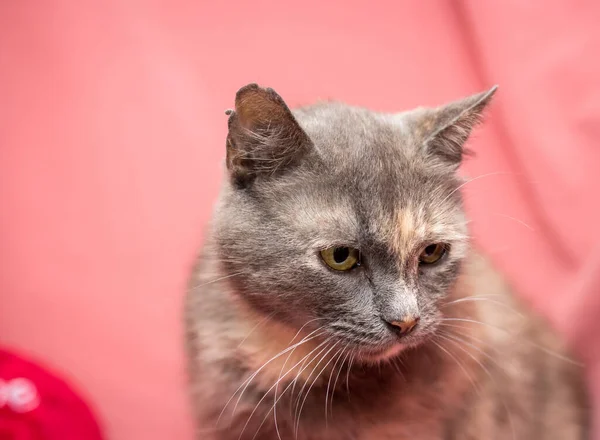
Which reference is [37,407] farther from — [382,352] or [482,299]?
[482,299]

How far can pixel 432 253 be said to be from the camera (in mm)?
1114

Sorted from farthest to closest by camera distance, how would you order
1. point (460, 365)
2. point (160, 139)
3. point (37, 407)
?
point (160, 139)
point (37, 407)
point (460, 365)

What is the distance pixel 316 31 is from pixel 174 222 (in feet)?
2.23

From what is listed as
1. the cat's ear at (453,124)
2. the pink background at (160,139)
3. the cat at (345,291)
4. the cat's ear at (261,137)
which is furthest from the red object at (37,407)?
the cat's ear at (453,124)

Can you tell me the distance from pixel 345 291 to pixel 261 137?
0.28 m

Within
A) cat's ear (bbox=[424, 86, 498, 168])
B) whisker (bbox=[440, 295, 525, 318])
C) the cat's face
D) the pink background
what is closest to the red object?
the pink background

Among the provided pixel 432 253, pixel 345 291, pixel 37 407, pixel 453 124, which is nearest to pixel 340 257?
pixel 345 291

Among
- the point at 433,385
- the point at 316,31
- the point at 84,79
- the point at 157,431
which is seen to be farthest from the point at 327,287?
the point at 84,79

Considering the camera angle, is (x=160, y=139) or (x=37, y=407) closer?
(x=37, y=407)

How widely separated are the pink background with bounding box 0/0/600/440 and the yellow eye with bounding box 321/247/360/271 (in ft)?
2.55

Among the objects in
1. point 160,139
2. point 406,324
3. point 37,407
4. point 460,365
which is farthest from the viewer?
point 160,139

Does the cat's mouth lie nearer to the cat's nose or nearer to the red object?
the cat's nose

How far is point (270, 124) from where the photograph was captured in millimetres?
1006

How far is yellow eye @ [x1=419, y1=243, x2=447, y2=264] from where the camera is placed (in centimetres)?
110
